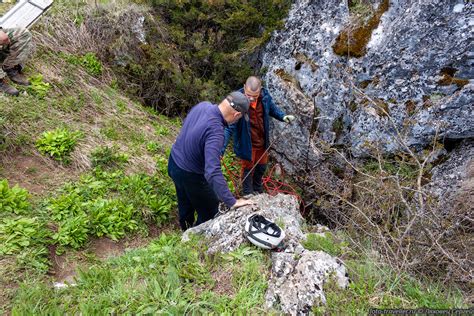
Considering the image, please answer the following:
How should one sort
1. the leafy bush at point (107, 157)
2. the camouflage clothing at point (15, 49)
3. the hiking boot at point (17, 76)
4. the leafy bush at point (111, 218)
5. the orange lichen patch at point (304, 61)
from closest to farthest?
1. the leafy bush at point (111, 218)
2. the leafy bush at point (107, 157)
3. the camouflage clothing at point (15, 49)
4. the hiking boot at point (17, 76)
5. the orange lichen patch at point (304, 61)

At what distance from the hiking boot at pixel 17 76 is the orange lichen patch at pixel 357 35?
16.4 feet

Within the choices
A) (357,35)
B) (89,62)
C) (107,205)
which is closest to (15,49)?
(89,62)

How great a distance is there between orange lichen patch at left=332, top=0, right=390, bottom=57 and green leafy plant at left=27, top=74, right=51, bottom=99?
4747 mm

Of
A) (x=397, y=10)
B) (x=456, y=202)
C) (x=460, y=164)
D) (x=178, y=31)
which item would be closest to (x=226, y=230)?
(x=456, y=202)

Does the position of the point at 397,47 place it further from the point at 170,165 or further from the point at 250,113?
the point at 170,165

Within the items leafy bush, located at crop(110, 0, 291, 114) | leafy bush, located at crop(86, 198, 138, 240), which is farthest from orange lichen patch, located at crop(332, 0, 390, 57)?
leafy bush, located at crop(86, 198, 138, 240)

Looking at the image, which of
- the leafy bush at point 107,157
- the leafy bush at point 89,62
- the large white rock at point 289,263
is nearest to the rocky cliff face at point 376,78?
the large white rock at point 289,263

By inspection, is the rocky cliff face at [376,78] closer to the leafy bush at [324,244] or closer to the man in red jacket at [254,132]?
the man in red jacket at [254,132]

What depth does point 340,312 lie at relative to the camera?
2672 mm

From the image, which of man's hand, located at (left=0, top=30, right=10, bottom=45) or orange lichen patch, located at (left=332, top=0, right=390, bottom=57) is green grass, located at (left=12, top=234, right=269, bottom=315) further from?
man's hand, located at (left=0, top=30, right=10, bottom=45)

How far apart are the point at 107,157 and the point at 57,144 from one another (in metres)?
0.70

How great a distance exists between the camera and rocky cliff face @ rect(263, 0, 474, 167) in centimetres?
467

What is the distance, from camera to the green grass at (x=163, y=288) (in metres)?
2.79

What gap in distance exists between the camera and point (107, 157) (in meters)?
5.30
